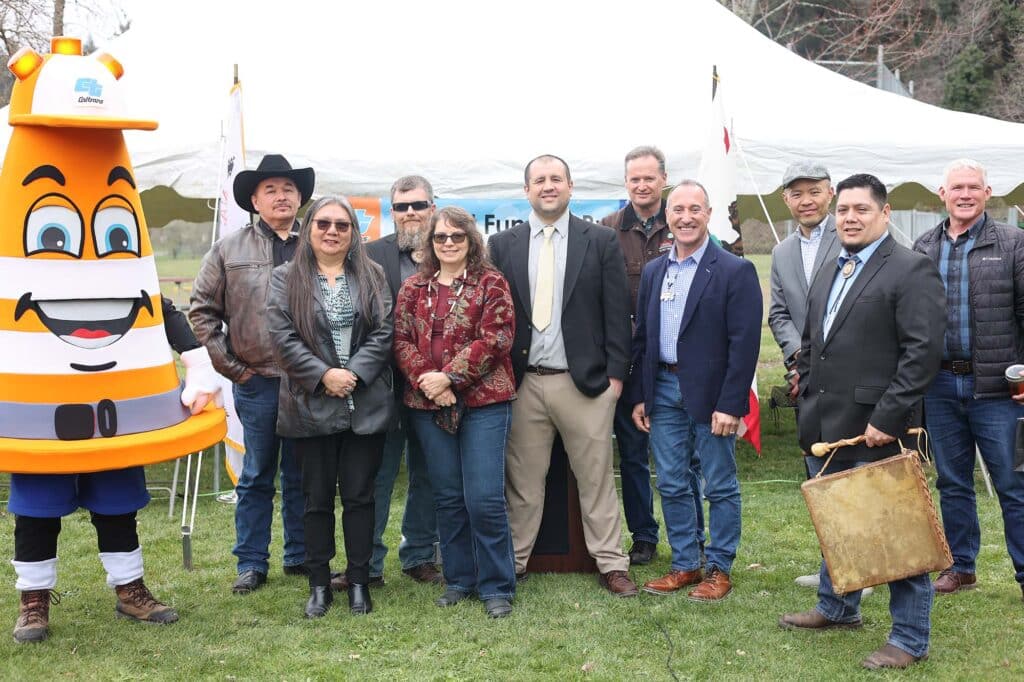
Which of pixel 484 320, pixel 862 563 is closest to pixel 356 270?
pixel 484 320

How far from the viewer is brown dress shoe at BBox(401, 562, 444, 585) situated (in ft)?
15.9

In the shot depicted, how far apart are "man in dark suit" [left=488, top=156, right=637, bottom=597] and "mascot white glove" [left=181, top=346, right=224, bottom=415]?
1.25 metres

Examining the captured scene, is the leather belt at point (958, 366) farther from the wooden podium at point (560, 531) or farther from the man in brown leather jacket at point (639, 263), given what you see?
the wooden podium at point (560, 531)

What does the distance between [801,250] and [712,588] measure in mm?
1633

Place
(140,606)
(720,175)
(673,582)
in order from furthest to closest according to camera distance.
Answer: (720,175), (673,582), (140,606)

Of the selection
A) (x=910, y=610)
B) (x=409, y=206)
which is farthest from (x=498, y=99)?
(x=910, y=610)

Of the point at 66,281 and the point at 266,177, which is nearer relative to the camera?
the point at 66,281

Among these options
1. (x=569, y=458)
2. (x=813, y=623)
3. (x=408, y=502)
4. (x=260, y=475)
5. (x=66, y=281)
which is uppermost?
(x=66, y=281)

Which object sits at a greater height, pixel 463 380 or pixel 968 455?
pixel 463 380

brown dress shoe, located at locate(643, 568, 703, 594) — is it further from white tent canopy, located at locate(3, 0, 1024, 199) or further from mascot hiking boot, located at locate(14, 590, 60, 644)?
white tent canopy, located at locate(3, 0, 1024, 199)

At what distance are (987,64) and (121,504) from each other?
79.4 ft

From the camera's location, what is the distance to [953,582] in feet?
15.0

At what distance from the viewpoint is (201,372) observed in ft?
13.4

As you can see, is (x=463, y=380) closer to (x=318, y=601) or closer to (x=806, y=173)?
(x=318, y=601)
